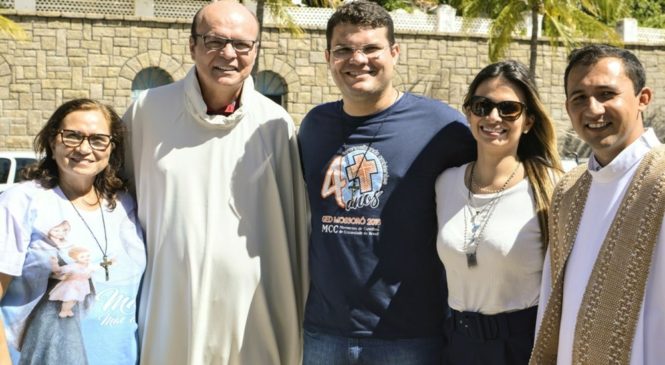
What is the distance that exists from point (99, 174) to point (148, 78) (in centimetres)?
1794

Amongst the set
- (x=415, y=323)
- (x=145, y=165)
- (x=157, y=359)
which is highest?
(x=145, y=165)

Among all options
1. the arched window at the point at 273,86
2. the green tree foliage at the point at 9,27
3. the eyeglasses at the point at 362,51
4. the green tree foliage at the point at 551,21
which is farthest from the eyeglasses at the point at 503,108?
the arched window at the point at 273,86

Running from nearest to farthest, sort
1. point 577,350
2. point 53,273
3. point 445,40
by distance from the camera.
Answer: point 577,350, point 53,273, point 445,40

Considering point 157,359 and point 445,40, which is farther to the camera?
point 445,40

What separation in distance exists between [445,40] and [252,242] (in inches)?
789

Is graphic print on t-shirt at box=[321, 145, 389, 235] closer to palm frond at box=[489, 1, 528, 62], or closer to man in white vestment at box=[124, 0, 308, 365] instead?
man in white vestment at box=[124, 0, 308, 365]

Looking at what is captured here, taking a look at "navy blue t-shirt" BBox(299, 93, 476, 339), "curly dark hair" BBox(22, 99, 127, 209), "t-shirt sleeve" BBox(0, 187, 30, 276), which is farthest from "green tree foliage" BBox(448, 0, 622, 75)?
"t-shirt sleeve" BBox(0, 187, 30, 276)

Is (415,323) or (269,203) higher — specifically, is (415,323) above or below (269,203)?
below

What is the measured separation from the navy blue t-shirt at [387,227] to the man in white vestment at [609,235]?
680 mm

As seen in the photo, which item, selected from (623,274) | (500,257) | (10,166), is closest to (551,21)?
(10,166)

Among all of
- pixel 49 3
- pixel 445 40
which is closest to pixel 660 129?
pixel 445 40

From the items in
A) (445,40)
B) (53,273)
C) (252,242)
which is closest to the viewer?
(53,273)

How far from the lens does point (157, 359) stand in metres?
3.83

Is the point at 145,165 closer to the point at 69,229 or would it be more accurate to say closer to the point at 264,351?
the point at 69,229
